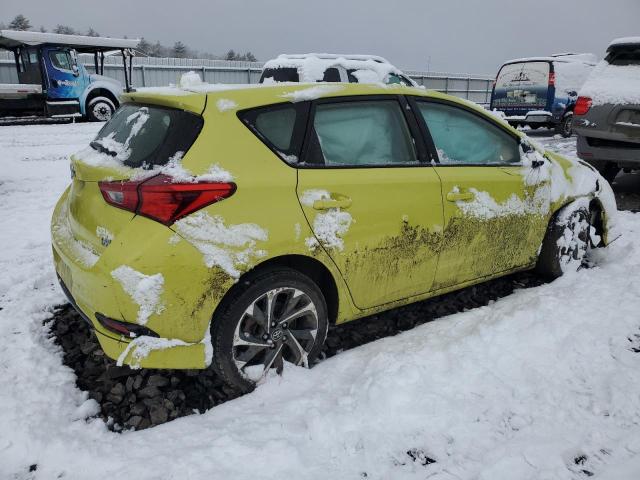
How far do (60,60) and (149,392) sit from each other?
15.4m

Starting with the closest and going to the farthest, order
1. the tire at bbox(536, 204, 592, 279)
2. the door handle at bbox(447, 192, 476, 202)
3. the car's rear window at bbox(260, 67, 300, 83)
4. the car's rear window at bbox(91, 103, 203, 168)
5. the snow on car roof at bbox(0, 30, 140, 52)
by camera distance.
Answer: the car's rear window at bbox(91, 103, 203, 168) → the door handle at bbox(447, 192, 476, 202) → the tire at bbox(536, 204, 592, 279) → the car's rear window at bbox(260, 67, 300, 83) → the snow on car roof at bbox(0, 30, 140, 52)

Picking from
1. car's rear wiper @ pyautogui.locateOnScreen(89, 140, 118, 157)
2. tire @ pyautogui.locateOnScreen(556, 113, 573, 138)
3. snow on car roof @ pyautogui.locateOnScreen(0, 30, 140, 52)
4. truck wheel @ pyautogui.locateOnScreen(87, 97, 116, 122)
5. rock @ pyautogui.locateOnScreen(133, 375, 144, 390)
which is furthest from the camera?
truck wheel @ pyautogui.locateOnScreen(87, 97, 116, 122)

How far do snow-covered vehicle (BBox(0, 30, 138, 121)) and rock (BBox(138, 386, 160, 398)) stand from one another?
14.0 metres

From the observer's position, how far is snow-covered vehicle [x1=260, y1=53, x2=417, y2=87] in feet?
34.2

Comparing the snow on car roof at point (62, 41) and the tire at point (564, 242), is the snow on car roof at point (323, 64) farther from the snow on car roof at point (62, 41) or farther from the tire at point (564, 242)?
the snow on car roof at point (62, 41)

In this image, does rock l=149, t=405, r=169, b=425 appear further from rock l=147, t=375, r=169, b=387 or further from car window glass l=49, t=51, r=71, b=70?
car window glass l=49, t=51, r=71, b=70

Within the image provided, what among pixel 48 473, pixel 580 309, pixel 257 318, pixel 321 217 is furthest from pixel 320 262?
pixel 580 309

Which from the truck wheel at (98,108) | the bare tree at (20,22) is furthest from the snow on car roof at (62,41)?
the bare tree at (20,22)

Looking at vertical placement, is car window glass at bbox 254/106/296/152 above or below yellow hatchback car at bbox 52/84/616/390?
above

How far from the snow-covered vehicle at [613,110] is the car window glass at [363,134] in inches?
174

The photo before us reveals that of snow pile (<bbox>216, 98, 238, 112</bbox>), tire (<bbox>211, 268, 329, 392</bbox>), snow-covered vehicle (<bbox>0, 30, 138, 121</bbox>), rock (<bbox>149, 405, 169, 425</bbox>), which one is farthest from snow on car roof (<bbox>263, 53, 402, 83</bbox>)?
rock (<bbox>149, 405, 169, 425</bbox>)

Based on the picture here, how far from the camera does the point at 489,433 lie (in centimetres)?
235

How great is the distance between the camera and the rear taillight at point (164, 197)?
2.28m

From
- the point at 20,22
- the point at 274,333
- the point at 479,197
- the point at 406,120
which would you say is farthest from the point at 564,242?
the point at 20,22
